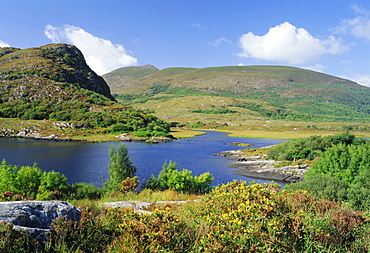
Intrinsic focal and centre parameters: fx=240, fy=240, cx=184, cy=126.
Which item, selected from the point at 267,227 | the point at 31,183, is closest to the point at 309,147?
the point at 31,183

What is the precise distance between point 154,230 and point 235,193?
2916 mm

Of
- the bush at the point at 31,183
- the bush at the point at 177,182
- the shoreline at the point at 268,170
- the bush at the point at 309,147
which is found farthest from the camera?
the bush at the point at 309,147

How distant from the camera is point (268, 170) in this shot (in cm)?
5044

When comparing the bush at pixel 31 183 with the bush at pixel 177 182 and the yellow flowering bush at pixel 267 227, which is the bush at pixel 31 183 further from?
the yellow flowering bush at pixel 267 227

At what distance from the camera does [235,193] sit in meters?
7.30

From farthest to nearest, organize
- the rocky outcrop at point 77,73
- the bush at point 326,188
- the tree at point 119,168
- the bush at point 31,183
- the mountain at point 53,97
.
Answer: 1. the rocky outcrop at point 77,73
2. the mountain at point 53,97
3. the tree at point 119,168
4. the bush at point 31,183
5. the bush at point 326,188

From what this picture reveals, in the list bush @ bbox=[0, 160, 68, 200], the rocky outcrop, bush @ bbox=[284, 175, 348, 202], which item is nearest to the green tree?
bush @ bbox=[0, 160, 68, 200]

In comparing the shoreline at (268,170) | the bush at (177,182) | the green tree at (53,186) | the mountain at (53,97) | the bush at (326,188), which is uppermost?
the mountain at (53,97)

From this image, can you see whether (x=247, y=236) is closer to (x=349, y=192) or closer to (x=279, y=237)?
(x=279, y=237)

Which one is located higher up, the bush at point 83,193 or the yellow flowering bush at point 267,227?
the yellow flowering bush at point 267,227

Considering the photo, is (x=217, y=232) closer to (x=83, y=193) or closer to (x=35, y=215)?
(x=35, y=215)

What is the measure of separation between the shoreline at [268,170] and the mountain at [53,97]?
65871mm

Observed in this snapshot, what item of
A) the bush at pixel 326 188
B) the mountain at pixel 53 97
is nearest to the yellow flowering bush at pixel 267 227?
the bush at pixel 326 188

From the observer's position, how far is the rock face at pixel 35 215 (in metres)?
5.26
